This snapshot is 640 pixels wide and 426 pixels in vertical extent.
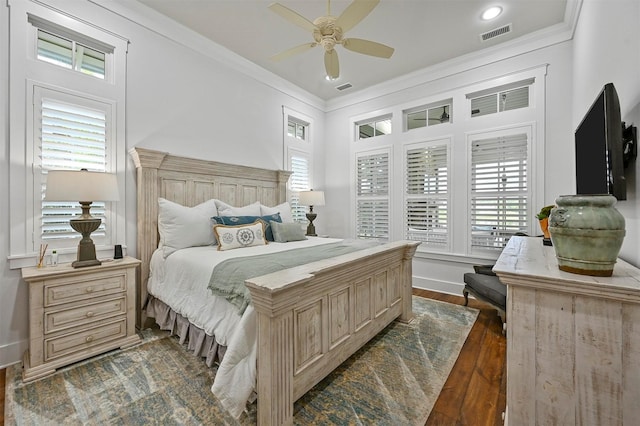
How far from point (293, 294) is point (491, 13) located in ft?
11.7

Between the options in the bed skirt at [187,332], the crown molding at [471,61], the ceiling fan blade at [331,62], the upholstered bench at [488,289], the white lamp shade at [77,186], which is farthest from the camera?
the crown molding at [471,61]

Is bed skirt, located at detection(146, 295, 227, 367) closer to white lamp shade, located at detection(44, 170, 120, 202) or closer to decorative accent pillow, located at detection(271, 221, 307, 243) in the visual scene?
white lamp shade, located at detection(44, 170, 120, 202)

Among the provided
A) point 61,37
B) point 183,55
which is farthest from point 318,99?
point 61,37

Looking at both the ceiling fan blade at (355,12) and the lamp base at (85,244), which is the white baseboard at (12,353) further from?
the ceiling fan blade at (355,12)

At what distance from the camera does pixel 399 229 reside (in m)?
4.47

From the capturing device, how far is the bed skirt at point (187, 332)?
1.95m

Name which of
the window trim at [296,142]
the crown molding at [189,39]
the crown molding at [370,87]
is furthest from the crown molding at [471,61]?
the crown molding at [189,39]

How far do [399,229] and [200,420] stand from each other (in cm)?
362

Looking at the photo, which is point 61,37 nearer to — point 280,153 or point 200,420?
point 280,153

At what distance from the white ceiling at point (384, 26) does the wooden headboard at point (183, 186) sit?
1.55 meters

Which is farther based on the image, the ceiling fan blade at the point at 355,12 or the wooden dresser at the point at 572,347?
the ceiling fan blade at the point at 355,12

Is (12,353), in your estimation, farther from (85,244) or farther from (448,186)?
(448,186)

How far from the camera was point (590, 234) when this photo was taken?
1.03 metres

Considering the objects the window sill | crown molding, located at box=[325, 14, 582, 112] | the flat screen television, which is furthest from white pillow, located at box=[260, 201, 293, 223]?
the flat screen television
